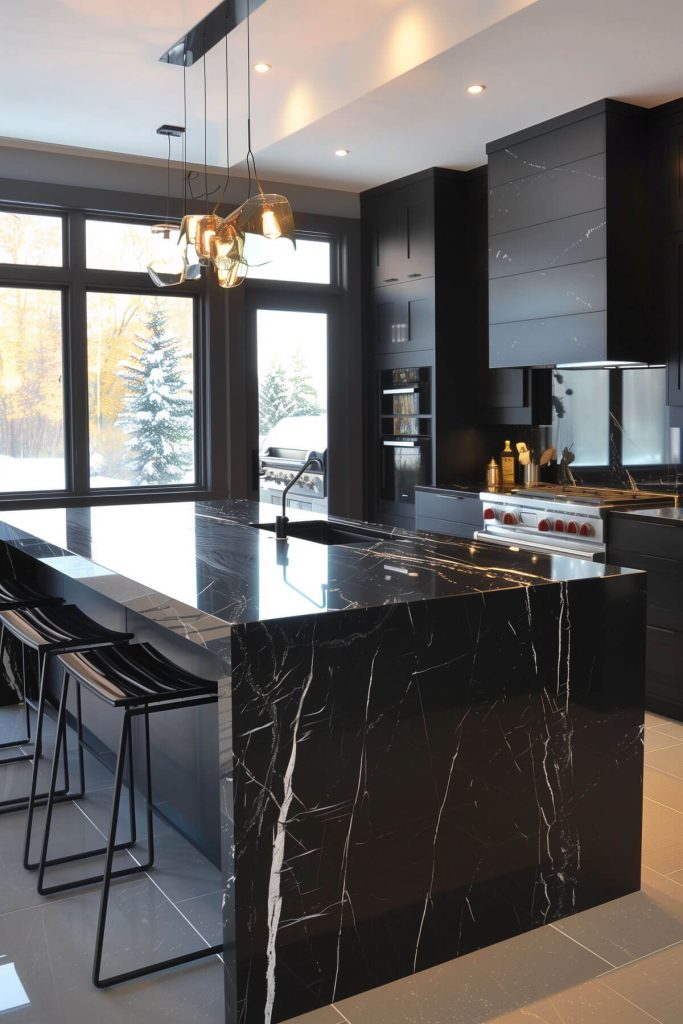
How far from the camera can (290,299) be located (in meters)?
6.48

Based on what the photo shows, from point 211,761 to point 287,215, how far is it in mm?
1890

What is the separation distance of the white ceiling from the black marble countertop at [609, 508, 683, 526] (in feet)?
6.39

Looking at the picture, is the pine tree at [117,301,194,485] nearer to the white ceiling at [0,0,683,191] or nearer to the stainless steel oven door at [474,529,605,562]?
the white ceiling at [0,0,683,191]

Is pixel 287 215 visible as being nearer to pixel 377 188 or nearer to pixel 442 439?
pixel 442 439

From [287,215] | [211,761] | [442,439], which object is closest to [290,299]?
[442,439]

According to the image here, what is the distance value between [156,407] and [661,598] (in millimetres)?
3318

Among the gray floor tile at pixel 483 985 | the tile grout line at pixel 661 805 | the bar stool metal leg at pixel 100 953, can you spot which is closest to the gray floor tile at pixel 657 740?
the tile grout line at pixel 661 805

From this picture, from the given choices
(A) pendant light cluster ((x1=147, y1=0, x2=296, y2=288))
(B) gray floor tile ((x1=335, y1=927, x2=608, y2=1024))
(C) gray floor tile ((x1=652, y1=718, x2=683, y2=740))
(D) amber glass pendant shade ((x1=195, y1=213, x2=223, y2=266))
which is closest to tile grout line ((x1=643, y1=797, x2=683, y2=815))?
(C) gray floor tile ((x1=652, y1=718, x2=683, y2=740))

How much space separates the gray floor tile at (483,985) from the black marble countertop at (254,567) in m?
0.92

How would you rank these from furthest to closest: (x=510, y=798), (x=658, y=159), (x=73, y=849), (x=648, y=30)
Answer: (x=658, y=159) → (x=648, y=30) → (x=73, y=849) → (x=510, y=798)

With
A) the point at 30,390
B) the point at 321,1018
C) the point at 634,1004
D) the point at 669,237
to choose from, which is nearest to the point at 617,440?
the point at 669,237

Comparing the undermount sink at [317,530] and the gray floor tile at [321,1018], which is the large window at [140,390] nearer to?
the undermount sink at [317,530]

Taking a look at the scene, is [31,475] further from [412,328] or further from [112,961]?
[112,961]

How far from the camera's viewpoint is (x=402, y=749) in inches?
92.8
